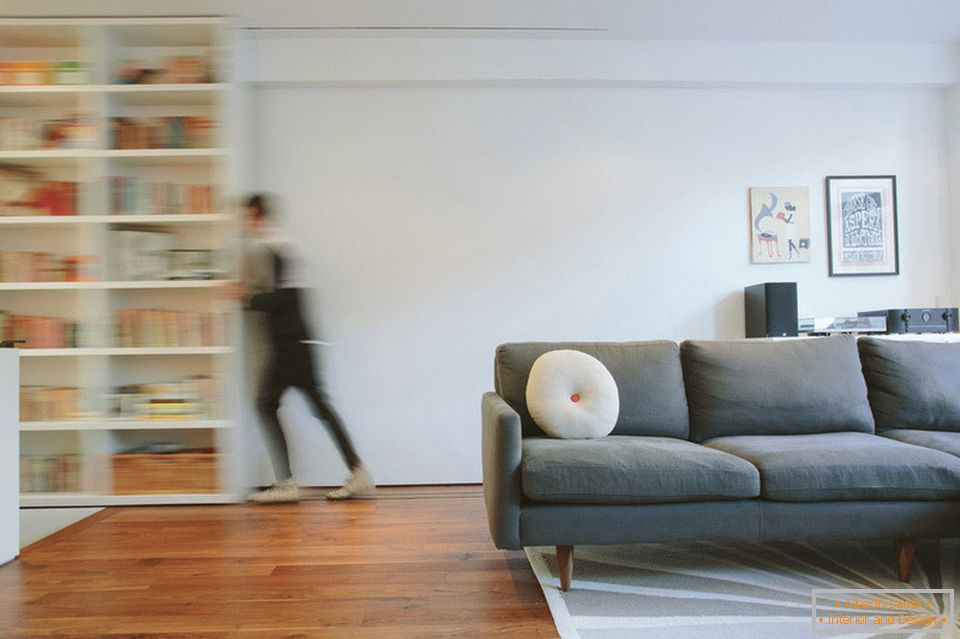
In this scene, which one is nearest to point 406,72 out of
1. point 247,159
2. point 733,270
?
point 247,159

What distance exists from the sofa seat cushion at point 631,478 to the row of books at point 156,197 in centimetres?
265

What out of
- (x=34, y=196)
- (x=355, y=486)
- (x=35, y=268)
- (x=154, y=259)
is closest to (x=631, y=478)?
(x=355, y=486)

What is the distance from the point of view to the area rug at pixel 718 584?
1906 mm

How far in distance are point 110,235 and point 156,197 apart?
1.09 ft

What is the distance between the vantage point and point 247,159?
3951 mm

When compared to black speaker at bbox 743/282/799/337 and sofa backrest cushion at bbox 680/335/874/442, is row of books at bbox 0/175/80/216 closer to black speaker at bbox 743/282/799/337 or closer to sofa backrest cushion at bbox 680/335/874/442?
sofa backrest cushion at bbox 680/335/874/442

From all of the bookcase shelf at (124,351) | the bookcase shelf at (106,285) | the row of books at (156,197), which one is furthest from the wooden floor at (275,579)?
the row of books at (156,197)

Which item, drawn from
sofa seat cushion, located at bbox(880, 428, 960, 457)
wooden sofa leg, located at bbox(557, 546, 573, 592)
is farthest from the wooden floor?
sofa seat cushion, located at bbox(880, 428, 960, 457)

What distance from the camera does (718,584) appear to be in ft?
7.36

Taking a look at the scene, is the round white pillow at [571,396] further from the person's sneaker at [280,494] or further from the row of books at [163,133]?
the row of books at [163,133]

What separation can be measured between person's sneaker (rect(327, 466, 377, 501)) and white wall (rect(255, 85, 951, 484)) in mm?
341

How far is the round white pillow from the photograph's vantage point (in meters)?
2.52

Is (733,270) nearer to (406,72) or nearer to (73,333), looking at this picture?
(406,72)

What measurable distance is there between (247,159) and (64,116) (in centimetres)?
114
